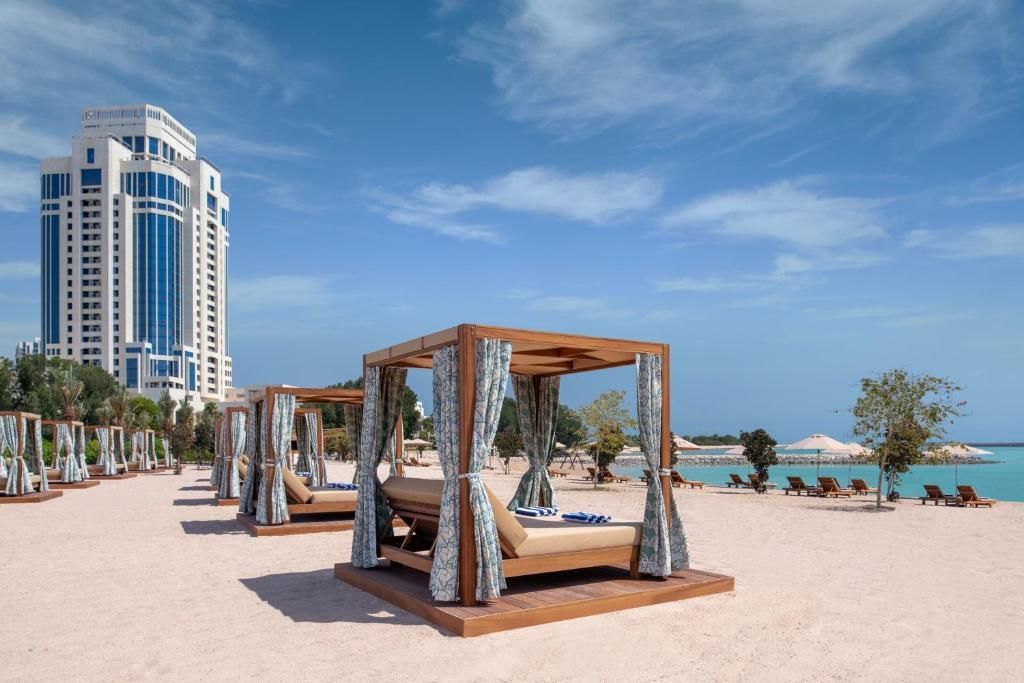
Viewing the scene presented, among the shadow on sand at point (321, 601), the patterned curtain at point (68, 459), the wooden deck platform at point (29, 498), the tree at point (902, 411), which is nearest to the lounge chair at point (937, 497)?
the tree at point (902, 411)

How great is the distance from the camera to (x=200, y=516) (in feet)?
47.1

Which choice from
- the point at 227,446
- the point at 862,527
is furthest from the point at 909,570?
the point at 227,446

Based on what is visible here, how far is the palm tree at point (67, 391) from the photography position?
34.4m

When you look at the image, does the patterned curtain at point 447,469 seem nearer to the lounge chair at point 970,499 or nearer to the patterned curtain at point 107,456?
the lounge chair at point 970,499

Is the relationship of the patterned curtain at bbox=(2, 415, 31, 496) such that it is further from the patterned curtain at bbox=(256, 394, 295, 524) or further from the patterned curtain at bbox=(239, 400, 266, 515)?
the patterned curtain at bbox=(256, 394, 295, 524)

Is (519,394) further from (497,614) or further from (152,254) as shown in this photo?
(152,254)

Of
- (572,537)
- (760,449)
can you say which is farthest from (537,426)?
(760,449)

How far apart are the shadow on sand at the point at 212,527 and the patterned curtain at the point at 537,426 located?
15.6 feet

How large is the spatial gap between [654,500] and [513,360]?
99.7 inches

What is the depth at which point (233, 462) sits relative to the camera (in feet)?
56.0

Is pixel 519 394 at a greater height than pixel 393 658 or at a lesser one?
greater

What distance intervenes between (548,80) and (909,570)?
11137mm

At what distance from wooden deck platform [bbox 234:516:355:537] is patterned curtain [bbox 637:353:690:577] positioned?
6.20 meters

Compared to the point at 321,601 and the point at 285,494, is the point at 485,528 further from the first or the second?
the point at 285,494
